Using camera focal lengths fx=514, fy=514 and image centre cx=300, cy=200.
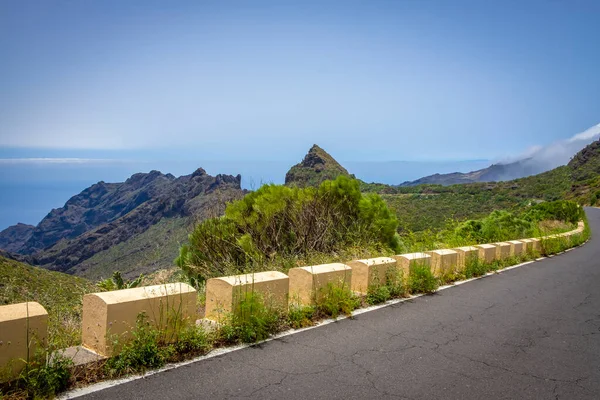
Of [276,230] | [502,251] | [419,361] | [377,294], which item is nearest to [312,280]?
[377,294]

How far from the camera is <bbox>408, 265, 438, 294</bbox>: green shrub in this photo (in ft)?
32.4

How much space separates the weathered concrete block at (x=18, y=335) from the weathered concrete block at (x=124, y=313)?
0.59 metres

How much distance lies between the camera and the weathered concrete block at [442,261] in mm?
11297

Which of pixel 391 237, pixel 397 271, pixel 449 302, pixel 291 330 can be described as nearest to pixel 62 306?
pixel 291 330

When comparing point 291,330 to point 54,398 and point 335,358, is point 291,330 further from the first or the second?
point 54,398

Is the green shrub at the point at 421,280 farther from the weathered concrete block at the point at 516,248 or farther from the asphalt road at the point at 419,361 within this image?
the weathered concrete block at the point at 516,248

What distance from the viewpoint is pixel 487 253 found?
14.3 m

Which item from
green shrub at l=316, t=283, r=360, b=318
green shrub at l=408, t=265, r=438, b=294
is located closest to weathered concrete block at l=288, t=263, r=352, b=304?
green shrub at l=316, t=283, r=360, b=318

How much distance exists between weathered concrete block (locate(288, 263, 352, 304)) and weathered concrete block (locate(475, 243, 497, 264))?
697 centimetres

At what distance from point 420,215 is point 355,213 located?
165 ft

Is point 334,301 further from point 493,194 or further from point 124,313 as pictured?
point 493,194

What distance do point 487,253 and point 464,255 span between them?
1.79 m

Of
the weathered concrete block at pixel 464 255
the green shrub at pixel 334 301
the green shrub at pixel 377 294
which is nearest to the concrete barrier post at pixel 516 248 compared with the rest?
the weathered concrete block at pixel 464 255

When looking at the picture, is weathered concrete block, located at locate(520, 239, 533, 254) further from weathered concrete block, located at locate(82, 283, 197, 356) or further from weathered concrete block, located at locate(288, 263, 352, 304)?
weathered concrete block, located at locate(82, 283, 197, 356)
